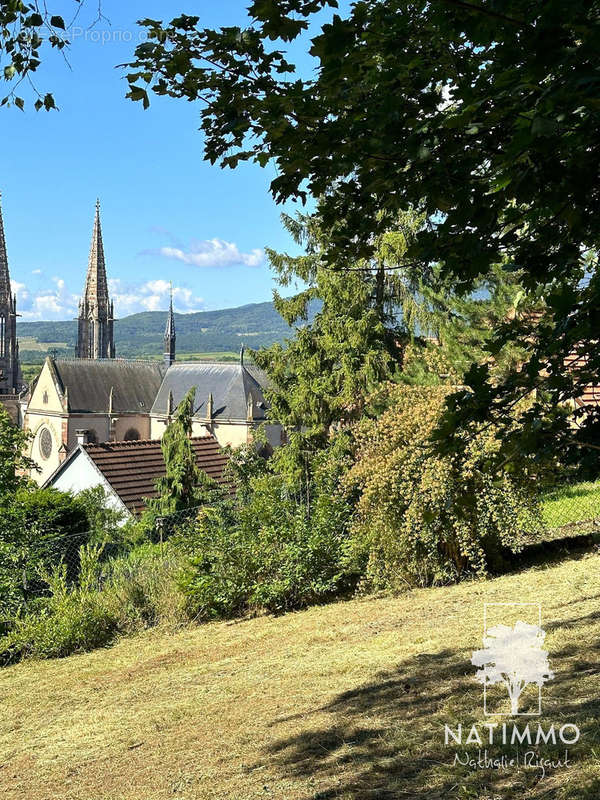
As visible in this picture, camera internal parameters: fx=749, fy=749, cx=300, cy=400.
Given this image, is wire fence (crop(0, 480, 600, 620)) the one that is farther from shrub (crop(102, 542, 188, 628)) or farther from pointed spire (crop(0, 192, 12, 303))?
pointed spire (crop(0, 192, 12, 303))

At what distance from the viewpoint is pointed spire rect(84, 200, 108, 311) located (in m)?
88.9

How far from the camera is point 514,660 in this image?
5.66 meters

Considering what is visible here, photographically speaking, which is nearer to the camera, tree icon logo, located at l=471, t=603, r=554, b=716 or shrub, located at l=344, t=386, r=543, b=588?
tree icon logo, located at l=471, t=603, r=554, b=716

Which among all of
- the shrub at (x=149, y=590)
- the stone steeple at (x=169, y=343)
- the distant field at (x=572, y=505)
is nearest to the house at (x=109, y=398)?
the stone steeple at (x=169, y=343)

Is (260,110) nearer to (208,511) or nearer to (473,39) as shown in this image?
(473,39)

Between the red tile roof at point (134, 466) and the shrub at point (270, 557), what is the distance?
13.1 meters

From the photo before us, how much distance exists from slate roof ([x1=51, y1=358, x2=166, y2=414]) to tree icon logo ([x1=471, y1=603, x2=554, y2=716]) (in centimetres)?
5322

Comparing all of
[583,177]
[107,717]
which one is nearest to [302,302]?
[107,717]

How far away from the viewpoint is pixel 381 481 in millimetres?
9945

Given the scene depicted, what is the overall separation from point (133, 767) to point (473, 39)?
16.9ft

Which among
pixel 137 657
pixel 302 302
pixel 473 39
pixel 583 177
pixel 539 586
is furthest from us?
pixel 302 302

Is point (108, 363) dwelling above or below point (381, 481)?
above

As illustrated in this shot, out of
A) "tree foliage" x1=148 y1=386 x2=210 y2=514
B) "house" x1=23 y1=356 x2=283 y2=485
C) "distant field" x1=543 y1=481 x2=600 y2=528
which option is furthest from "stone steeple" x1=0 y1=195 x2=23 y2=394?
"distant field" x1=543 y1=481 x2=600 y2=528

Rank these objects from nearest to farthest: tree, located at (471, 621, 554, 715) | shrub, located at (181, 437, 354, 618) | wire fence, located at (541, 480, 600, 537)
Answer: tree, located at (471, 621, 554, 715) → shrub, located at (181, 437, 354, 618) → wire fence, located at (541, 480, 600, 537)
